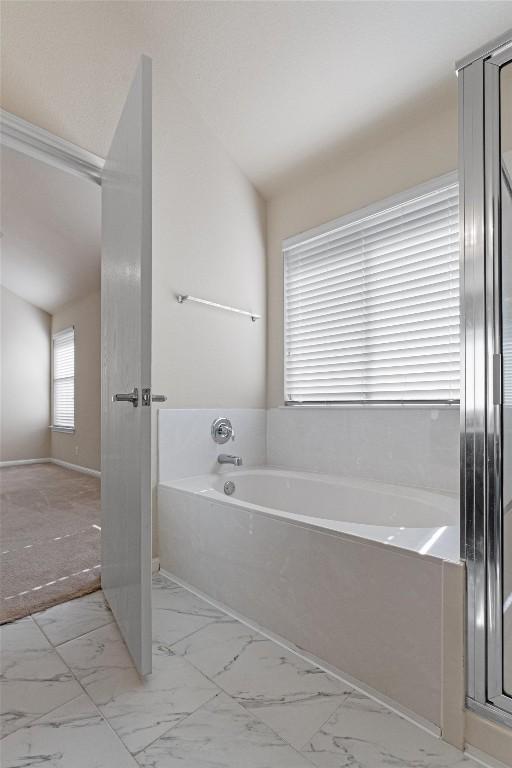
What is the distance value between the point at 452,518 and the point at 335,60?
7.00 feet

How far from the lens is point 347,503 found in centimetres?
222

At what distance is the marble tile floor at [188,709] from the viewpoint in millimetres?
1064

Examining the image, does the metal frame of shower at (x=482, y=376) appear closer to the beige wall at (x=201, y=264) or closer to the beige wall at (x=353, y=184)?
the beige wall at (x=353, y=184)

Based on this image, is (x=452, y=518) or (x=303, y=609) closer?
(x=303, y=609)

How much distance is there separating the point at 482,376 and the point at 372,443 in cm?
121

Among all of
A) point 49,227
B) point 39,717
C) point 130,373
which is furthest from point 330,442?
point 49,227

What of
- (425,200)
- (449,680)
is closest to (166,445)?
(449,680)

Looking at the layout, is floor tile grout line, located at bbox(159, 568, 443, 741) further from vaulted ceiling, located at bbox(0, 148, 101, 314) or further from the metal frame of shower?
vaulted ceiling, located at bbox(0, 148, 101, 314)

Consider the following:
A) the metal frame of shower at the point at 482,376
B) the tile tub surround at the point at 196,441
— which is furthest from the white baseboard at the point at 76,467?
the metal frame of shower at the point at 482,376

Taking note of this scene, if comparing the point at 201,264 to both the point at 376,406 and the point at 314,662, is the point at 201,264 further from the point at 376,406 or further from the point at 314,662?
the point at 314,662

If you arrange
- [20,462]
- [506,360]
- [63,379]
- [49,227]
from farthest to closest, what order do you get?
[20,462] < [63,379] < [49,227] < [506,360]

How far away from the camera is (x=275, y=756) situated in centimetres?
107

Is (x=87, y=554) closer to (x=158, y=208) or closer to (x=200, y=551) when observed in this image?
(x=200, y=551)

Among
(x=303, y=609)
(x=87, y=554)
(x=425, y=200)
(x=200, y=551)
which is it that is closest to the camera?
(x=303, y=609)
